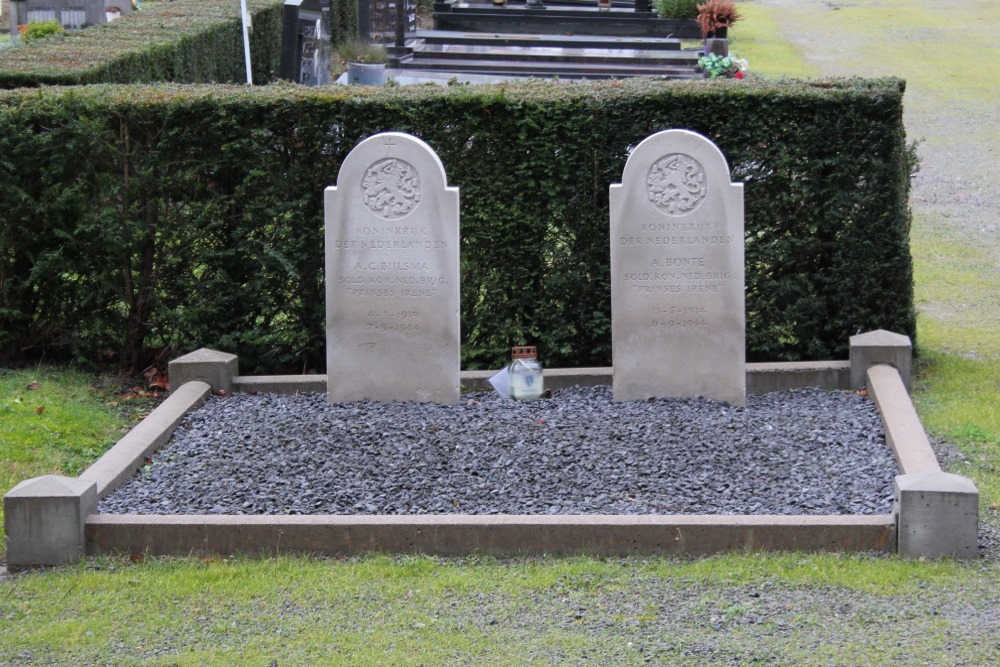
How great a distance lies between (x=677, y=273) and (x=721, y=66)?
17.0 meters

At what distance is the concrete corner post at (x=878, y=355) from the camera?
327 inches

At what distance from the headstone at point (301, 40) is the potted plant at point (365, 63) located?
45.4 inches

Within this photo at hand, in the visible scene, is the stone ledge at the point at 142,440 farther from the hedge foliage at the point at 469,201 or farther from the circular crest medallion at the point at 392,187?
the circular crest medallion at the point at 392,187

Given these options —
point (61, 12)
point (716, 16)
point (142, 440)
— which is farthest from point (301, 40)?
point (142, 440)

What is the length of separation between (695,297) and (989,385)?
228cm

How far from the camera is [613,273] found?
802 centimetres

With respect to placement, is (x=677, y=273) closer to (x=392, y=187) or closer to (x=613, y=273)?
(x=613, y=273)

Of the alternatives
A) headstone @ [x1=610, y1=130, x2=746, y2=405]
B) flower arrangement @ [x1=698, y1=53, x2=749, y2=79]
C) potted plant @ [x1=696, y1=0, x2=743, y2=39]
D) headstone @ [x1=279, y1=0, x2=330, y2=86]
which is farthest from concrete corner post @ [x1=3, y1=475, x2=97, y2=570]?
potted plant @ [x1=696, y1=0, x2=743, y2=39]

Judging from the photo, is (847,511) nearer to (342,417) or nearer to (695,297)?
(695,297)

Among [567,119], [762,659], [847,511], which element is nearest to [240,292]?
[567,119]

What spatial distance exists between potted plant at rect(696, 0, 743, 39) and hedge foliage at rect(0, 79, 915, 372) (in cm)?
1890

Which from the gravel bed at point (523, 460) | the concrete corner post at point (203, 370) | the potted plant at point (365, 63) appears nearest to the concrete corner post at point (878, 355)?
the gravel bed at point (523, 460)

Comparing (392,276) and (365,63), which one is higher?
(365,63)

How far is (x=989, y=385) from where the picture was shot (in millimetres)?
8680
